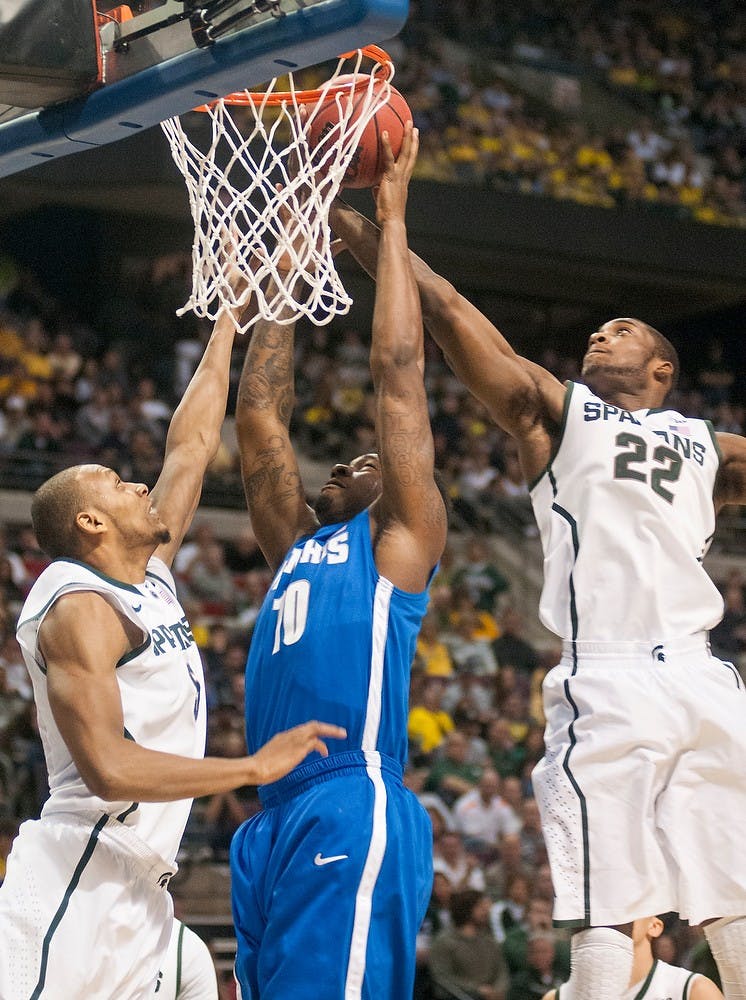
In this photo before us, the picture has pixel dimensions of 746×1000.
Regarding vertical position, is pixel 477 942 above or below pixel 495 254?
below

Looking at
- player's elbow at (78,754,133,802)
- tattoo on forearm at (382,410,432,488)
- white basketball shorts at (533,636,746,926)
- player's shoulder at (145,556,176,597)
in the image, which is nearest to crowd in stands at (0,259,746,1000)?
white basketball shorts at (533,636,746,926)

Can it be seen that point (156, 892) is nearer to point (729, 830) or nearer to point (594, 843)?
point (594, 843)

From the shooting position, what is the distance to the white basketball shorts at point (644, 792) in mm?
3473

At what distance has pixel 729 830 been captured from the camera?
3549 mm

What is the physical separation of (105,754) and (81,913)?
0.45 m

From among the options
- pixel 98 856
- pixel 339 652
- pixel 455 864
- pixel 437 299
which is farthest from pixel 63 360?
pixel 98 856

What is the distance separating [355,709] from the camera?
11.6ft

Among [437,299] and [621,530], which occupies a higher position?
[437,299]

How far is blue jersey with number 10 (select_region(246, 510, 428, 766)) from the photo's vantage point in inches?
140

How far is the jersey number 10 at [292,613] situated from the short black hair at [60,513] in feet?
1.75

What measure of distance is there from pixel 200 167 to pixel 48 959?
2182 millimetres

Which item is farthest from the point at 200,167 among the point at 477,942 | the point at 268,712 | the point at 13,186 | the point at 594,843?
the point at 13,186

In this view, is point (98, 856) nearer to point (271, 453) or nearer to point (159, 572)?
point (159, 572)

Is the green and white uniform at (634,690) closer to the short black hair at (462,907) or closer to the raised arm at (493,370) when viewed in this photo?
the raised arm at (493,370)
